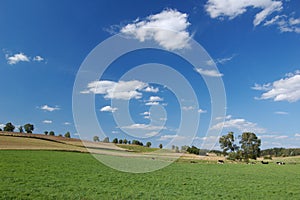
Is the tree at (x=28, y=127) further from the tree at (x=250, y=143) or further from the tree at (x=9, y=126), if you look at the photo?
the tree at (x=250, y=143)

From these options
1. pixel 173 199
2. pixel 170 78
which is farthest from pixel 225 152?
pixel 173 199

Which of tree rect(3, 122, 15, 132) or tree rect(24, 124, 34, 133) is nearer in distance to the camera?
tree rect(3, 122, 15, 132)

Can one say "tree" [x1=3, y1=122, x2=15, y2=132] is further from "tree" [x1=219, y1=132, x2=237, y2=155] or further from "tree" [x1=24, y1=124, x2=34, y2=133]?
"tree" [x1=219, y1=132, x2=237, y2=155]

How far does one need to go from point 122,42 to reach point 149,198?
40.8 ft

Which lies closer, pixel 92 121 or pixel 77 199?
pixel 77 199

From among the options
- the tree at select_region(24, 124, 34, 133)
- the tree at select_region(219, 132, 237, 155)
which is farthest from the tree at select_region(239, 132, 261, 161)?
the tree at select_region(24, 124, 34, 133)

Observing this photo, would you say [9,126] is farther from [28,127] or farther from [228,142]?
[228,142]

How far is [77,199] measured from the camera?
14664mm

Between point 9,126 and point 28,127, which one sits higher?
point 28,127

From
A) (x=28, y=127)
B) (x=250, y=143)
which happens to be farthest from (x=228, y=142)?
(x=28, y=127)

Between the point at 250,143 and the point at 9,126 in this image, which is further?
the point at 9,126

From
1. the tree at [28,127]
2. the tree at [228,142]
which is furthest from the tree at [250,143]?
the tree at [28,127]

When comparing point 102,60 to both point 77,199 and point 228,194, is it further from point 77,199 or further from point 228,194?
point 228,194

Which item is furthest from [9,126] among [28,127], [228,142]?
[228,142]
